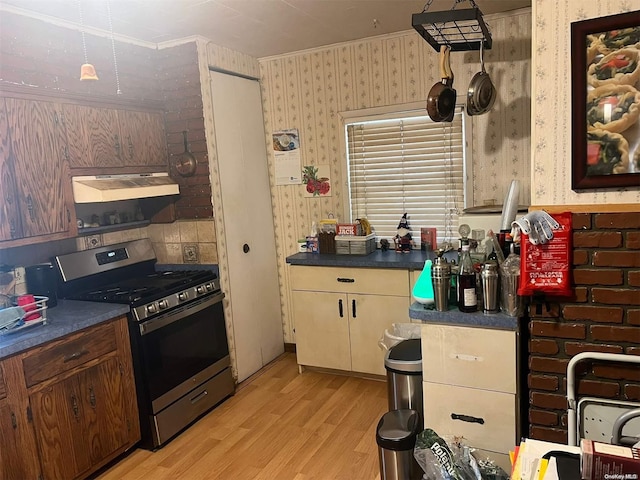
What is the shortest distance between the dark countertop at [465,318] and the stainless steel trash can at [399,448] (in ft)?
1.66

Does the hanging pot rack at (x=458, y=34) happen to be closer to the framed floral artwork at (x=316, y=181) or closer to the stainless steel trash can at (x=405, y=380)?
the framed floral artwork at (x=316, y=181)

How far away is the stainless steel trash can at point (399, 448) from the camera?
2078 mm

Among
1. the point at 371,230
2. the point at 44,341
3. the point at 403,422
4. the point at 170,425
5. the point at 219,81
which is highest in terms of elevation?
the point at 219,81

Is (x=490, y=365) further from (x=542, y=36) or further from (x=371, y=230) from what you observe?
(x=371, y=230)

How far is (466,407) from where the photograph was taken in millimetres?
2025

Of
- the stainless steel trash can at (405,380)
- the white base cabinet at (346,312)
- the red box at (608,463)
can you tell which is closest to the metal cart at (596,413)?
the red box at (608,463)

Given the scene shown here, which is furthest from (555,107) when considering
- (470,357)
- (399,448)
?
(399,448)

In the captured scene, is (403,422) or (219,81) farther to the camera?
(219,81)

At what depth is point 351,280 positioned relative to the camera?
11.0ft

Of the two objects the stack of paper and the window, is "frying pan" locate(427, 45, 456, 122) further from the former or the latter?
the stack of paper

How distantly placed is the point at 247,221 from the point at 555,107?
2.41 meters

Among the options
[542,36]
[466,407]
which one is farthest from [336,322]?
[542,36]

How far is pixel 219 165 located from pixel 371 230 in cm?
124

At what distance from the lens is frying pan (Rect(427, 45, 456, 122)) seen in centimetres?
252
